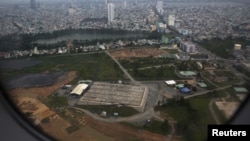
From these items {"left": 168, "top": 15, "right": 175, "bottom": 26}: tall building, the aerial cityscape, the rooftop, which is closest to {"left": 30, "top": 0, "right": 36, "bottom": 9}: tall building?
the aerial cityscape

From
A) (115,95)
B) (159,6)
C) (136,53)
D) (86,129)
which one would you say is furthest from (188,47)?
(86,129)

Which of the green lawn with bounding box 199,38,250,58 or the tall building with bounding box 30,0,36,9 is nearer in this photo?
the green lawn with bounding box 199,38,250,58

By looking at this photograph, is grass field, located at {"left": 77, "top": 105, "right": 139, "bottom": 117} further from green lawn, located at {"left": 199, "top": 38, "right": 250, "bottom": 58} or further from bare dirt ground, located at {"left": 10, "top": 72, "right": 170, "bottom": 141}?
green lawn, located at {"left": 199, "top": 38, "right": 250, "bottom": 58}

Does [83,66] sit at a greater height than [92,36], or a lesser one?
lesser

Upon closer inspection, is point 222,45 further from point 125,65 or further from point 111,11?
point 111,11

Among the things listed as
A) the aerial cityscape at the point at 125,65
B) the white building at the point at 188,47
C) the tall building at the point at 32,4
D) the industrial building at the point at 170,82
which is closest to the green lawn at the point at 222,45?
the aerial cityscape at the point at 125,65

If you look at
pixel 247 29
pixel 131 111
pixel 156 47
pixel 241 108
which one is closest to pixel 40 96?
pixel 131 111
